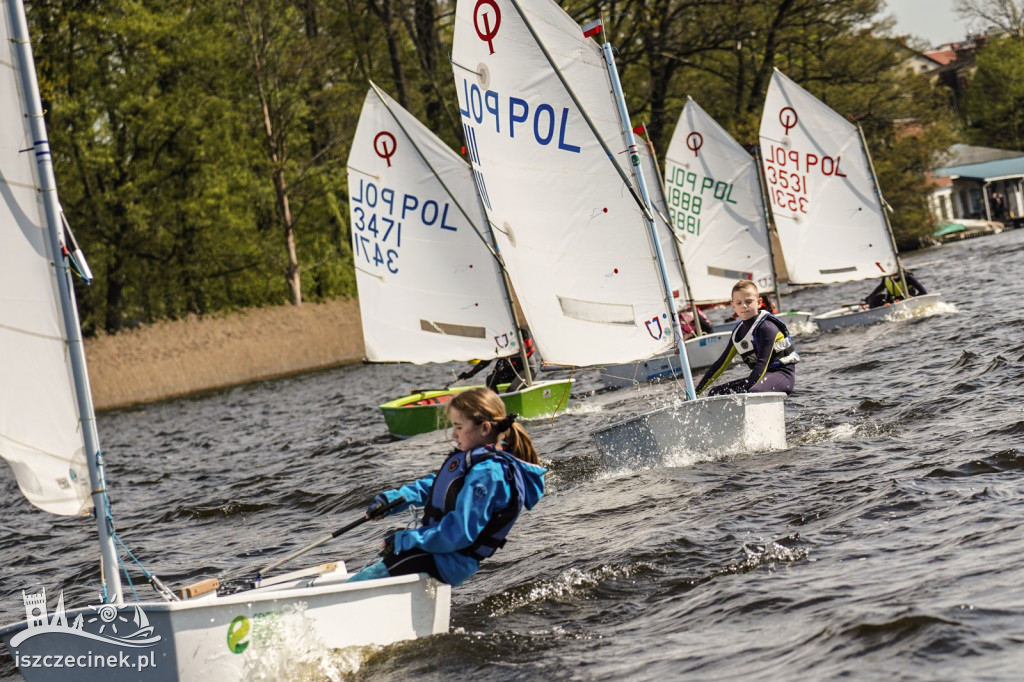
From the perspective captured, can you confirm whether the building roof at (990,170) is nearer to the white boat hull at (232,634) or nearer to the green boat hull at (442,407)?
the green boat hull at (442,407)

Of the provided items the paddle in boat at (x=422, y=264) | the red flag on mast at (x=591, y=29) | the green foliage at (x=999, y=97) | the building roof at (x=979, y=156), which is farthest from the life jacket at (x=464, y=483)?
the green foliage at (x=999, y=97)

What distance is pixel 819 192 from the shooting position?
20219 millimetres

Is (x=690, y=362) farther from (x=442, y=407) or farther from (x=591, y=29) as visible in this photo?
(x=591, y=29)

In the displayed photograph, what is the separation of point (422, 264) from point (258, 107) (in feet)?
78.4

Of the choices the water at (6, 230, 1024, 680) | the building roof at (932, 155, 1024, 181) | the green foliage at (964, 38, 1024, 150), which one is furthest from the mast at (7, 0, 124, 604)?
the green foliage at (964, 38, 1024, 150)

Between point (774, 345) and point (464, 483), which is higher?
point (774, 345)

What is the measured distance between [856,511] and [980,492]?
29.2 inches

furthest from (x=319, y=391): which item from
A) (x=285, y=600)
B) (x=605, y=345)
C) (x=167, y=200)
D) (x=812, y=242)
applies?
(x=285, y=600)

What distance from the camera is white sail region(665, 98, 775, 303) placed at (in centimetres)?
2119

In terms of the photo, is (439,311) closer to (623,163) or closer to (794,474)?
(623,163)

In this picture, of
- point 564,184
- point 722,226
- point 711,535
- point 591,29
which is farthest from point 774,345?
point 722,226

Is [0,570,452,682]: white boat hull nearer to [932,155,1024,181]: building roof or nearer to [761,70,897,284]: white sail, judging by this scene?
[761,70,897,284]: white sail

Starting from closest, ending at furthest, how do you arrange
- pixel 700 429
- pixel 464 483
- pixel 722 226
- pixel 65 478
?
pixel 65 478, pixel 464 483, pixel 700 429, pixel 722 226

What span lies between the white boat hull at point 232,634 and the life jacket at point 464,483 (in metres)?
0.36
